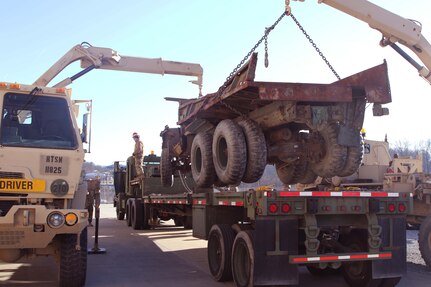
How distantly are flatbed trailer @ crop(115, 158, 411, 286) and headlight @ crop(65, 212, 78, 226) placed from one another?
2.08 m

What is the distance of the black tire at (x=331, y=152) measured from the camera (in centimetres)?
690

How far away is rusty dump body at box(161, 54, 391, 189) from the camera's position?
21.0 ft

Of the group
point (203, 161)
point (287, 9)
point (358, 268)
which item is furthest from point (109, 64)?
point (358, 268)

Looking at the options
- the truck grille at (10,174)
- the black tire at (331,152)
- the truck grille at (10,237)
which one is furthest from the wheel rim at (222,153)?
the truck grille at (10,237)

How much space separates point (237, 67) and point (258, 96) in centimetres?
60

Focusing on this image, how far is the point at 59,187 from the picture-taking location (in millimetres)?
5848

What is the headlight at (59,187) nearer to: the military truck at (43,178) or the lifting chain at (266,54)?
the military truck at (43,178)

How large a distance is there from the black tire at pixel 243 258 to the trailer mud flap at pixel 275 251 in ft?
0.53

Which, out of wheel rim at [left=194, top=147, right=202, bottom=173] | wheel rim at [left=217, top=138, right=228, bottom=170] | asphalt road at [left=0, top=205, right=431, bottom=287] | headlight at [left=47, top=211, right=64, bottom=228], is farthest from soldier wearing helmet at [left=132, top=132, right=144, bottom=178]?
headlight at [left=47, top=211, right=64, bottom=228]

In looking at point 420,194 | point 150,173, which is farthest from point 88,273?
point 150,173

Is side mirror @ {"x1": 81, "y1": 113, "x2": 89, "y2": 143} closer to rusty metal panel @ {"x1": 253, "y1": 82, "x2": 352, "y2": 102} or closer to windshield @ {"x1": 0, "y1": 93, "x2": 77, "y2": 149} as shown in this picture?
windshield @ {"x1": 0, "y1": 93, "x2": 77, "y2": 149}

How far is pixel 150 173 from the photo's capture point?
48.3 feet

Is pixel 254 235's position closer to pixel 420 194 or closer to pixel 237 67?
pixel 237 67

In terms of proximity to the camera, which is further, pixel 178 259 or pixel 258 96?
pixel 178 259
